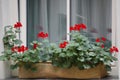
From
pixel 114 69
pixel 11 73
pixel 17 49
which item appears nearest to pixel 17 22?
pixel 17 49

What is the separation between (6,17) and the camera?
2.54 metres

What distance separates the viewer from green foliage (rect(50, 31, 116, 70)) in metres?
2.29

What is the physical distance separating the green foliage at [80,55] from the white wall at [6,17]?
1.37 ft

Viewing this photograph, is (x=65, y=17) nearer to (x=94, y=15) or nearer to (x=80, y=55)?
(x=94, y=15)

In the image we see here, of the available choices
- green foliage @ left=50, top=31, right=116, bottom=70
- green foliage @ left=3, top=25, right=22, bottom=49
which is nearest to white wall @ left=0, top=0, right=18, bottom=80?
green foliage @ left=3, top=25, right=22, bottom=49

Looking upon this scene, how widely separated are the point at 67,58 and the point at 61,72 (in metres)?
0.14

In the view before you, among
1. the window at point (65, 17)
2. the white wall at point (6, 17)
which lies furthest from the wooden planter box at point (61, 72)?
the window at point (65, 17)

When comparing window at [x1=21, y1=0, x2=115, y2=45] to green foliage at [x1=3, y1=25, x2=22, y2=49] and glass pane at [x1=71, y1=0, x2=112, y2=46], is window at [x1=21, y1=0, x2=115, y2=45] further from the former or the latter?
green foliage at [x1=3, y1=25, x2=22, y2=49]

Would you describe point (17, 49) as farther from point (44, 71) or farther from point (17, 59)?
point (44, 71)

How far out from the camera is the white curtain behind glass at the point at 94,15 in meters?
2.62

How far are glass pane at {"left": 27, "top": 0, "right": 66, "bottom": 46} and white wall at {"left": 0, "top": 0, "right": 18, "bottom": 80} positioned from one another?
5.6 inches

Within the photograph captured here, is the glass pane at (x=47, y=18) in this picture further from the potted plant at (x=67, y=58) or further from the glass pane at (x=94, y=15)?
the potted plant at (x=67, y=58)

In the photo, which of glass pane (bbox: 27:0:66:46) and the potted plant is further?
glass pane (bbox: 27:0:66:46)

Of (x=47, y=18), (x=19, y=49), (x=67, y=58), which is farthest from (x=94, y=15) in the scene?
(x=19, y=49)
